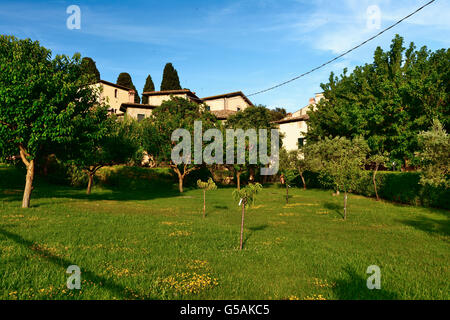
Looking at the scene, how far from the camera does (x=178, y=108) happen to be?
53.8 metres

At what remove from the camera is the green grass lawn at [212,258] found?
716 centimetres

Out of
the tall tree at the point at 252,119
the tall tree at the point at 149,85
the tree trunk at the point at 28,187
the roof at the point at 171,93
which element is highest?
the tall tree at the point at 149,85

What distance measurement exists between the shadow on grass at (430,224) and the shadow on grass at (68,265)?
692 inches

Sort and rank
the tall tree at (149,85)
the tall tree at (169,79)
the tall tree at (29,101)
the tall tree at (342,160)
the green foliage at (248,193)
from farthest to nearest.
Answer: the tall tree at (149,85), the tall tree at (169,79), the tall tree at (342,160), the tall tree at (29,101), the green foliage at (248,193)

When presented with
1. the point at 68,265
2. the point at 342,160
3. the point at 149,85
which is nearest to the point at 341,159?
the point at 342,160

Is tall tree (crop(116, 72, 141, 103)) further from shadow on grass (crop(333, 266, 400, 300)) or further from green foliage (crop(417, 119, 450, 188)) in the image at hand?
shadow on grass (crop(333, 266, 400, 300))

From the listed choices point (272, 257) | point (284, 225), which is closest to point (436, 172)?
point (284, 225)

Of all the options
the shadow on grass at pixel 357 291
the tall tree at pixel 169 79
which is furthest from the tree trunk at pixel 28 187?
the tall tree at pixel 169 79

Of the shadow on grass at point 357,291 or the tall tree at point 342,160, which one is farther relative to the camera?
the tall tree at point 342,160

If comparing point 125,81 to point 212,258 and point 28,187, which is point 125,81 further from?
point 212,258

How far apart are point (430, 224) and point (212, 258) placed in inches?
687

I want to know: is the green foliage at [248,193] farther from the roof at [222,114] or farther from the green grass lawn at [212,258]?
the roof at [222,114]
